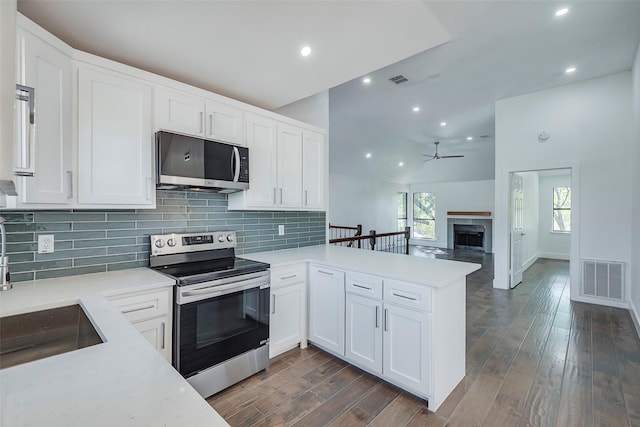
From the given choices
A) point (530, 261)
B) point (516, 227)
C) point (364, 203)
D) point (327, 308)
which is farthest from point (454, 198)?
point (327, 308)

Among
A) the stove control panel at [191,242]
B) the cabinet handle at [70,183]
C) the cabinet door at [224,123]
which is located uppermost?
the cabinet door at [224,123]

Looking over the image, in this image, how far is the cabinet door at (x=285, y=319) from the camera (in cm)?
259

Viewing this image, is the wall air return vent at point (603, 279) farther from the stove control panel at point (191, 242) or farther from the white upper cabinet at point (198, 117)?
the white upper cabinet at point (198, 117)

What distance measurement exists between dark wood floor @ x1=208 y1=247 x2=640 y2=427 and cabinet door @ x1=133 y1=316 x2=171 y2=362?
556 millimetres

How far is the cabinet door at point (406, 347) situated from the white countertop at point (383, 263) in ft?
0.80

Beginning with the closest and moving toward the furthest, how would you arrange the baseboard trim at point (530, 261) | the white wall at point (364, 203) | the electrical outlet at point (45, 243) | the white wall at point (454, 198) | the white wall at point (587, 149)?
the electrical outlet at point (45, 243)
the white wall at point (587, 149)
the baseboard trim at point (530, 261)
the white wall at point (364, 203)
the white wall at point (454, 198)

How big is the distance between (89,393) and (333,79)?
2707 millimetres

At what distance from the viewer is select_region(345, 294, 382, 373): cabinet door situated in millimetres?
2256

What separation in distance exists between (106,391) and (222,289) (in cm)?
139

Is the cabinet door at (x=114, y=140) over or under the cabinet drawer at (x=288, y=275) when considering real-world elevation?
over

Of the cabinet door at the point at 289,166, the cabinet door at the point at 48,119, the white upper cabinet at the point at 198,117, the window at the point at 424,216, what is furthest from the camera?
the window at the point at 424,216

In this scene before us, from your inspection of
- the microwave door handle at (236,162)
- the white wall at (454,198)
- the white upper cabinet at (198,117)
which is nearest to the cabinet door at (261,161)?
the white upper cabinet at (198,117)

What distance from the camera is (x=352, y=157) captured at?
8.15 meters

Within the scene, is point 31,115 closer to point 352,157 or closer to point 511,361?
point 511,361
